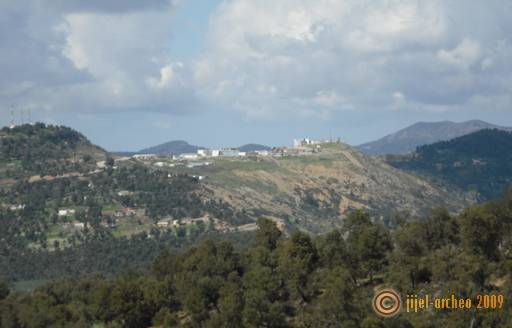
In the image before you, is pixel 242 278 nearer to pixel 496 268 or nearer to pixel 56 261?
pixel 496 268

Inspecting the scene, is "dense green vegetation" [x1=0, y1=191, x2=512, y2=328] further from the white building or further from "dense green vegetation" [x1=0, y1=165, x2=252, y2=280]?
the white building

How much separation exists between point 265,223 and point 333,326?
32.8m

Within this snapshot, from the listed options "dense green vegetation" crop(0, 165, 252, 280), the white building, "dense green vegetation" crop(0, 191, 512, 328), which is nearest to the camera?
"dense green vegetation" crop(0, 191, 512, 328)

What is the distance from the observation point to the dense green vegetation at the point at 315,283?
198 ft

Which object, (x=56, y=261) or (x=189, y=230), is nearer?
(x=56, y=261)

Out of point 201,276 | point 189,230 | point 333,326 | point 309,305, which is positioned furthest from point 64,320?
point 189,230

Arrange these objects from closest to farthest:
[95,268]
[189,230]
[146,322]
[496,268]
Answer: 1. [496,268]
2. [146,322]
3. [95,268]
4. [189,230]

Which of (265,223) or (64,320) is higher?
(265,223)

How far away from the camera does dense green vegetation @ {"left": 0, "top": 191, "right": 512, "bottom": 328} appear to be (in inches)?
2382

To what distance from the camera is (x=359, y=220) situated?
86.8m

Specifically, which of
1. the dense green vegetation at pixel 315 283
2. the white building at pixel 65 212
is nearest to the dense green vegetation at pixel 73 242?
the white building at pixel 65 212

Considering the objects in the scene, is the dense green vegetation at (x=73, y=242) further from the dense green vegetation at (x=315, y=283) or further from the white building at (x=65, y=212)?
the dense green vegetation at (x=315, y=283)

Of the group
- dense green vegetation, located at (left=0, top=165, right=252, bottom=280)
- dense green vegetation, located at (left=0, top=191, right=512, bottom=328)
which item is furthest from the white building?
dense green vegetation, located at (left=0, top=191, right=512, bottom=328)

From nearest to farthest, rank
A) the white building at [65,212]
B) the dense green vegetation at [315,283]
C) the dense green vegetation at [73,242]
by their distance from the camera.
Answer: the dense green vegetation at [315,283] < the dense green vegetation at [73,242] < the white building at [65,212]
